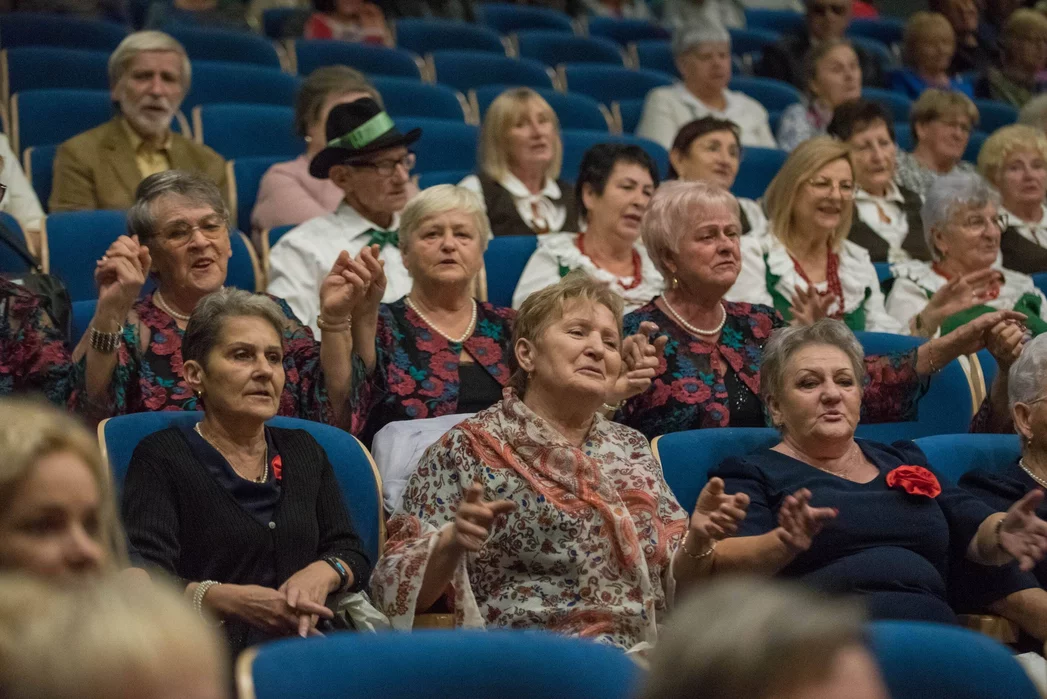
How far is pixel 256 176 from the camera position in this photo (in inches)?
171

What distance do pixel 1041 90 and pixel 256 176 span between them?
14.2 ft

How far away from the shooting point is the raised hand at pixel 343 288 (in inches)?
110

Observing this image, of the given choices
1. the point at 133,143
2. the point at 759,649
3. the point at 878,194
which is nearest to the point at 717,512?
the point at 759,649

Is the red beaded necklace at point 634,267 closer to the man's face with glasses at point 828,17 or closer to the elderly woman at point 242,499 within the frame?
the elderly woman at point 242,499

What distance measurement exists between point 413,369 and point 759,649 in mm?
2023

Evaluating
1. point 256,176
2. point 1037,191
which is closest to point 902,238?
point 1037,191

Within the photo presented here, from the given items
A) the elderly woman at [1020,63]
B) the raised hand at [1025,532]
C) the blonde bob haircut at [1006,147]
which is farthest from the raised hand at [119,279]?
the elderly woman at [1020,63]

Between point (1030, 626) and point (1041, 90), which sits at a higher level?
point (1041, 90)

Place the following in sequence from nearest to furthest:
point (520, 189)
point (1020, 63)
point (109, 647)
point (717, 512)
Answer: point (109, 647), point (717, 512), point (520, 189), point (1020, 63)

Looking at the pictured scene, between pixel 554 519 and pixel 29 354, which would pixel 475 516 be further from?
pixel 29 354

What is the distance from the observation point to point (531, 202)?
439 cm

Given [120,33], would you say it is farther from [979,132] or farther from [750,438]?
[979,132]

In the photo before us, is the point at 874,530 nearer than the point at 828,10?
Yes

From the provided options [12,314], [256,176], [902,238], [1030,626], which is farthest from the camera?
[902,238]
